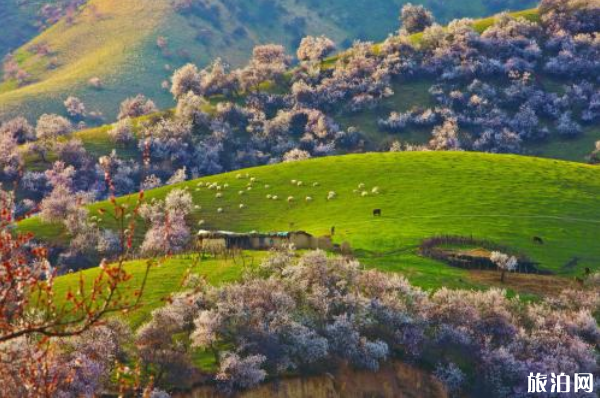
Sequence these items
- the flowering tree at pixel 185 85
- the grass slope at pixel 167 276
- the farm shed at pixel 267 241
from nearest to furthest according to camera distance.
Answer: the grass slope at pixel 167 276, the farm shed at pixel 267 241, the flowering tree at pixel 185 85

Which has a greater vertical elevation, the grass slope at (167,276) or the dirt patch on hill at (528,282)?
the grass slope at (167,276)

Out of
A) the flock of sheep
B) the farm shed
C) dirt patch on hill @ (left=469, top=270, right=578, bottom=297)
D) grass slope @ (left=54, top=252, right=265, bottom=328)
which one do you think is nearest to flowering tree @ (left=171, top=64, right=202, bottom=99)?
the flock of sheep

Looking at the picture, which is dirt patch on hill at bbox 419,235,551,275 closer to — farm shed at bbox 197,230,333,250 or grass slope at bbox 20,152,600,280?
grass slope at bbox 20,152,600,280

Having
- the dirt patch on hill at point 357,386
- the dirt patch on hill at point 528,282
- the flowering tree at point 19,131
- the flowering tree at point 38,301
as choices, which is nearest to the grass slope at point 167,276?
the dirt patch on hill at point 357,386

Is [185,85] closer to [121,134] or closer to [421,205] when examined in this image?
[121,134]

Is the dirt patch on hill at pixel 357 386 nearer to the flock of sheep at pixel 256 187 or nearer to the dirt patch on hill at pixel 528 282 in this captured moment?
the dirt patch on hill at pixel 528 282

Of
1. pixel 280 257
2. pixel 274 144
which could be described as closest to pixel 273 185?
pixel 280 257
